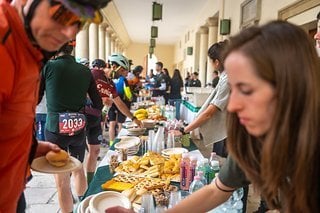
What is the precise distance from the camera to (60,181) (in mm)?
2424

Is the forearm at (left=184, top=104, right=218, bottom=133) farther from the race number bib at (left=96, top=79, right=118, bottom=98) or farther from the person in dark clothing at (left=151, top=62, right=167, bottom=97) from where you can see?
the person in dark clothing at (left=151, top=62, right=167, bottom=97)

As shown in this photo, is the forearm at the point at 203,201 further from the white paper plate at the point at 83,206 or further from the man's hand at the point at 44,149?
the man's hand at the point at 44,149

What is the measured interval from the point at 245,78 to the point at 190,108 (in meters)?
4.22

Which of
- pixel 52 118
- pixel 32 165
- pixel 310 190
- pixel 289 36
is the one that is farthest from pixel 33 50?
pixel 52 118

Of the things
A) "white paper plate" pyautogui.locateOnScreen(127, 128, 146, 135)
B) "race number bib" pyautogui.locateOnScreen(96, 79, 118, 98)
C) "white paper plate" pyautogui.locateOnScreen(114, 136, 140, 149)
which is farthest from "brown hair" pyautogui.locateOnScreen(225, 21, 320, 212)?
"race number bib" pyautogui.locateOnScreen(96, 79, 118, 98)

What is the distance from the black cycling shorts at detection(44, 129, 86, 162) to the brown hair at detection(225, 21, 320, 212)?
6.15 feet

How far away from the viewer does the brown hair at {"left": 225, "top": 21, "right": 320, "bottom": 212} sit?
704 mm

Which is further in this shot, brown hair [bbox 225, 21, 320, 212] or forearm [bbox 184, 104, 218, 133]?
forearm [bbox 184, 104, 218, 133]

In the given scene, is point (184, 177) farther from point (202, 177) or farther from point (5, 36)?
point (5, 36)

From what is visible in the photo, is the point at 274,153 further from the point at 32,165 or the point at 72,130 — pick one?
the point at 72,130

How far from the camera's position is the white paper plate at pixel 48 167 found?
1.17m

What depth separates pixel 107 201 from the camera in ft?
4.47

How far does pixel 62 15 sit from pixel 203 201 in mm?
764

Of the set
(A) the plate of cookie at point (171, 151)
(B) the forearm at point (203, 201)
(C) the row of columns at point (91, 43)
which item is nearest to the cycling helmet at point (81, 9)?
(B) the forearm at point (203, 201)
